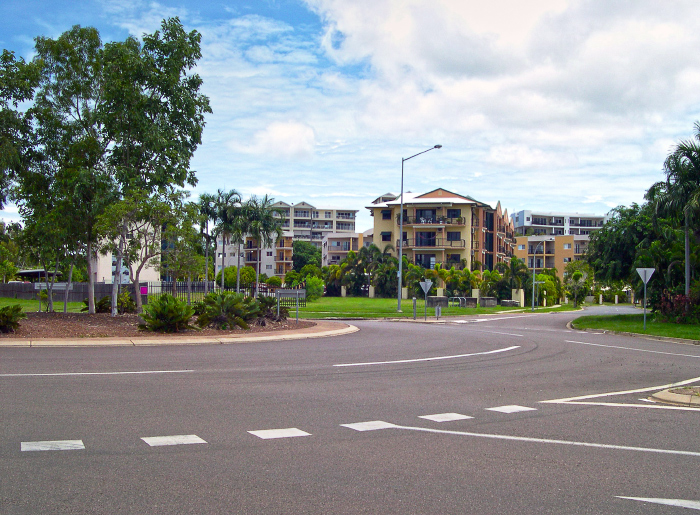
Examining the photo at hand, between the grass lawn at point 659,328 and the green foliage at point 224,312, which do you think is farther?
the grass lawn at point 659,328

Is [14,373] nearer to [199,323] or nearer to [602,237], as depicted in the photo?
[199,323]

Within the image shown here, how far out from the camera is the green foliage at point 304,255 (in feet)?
386

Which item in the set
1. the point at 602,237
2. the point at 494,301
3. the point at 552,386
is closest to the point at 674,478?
the point at 552,386

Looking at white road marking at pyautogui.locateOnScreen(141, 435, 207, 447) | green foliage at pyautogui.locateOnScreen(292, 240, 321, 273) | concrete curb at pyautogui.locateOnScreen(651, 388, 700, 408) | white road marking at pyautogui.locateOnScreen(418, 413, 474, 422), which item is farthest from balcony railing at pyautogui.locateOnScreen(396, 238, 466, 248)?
white road marking at pyautogui.locateOnScreen(141, 435, 207, 447)

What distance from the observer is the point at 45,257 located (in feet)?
91.5

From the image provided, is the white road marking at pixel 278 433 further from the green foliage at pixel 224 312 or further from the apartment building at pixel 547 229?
the apartment building at pixel 547 229

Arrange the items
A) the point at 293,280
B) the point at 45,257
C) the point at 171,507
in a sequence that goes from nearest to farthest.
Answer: the point at 171,507, the point at 45,257, the point at 293,280

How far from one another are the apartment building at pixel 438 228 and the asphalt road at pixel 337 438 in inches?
2581

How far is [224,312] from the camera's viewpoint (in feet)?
73.2

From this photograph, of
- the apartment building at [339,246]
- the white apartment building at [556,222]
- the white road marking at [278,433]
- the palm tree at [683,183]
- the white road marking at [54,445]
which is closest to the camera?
the white road marking at [54,445]

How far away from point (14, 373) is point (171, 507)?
26.7ft

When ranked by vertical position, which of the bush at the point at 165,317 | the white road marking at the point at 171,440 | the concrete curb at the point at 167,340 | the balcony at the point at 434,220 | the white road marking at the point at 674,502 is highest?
the balcony at the point at 434,220

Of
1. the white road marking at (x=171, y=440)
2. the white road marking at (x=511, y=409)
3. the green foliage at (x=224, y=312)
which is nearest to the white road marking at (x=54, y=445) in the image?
the white road marking at (x=171, y=440)

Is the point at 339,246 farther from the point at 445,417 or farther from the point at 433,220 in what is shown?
the point at 445,417
